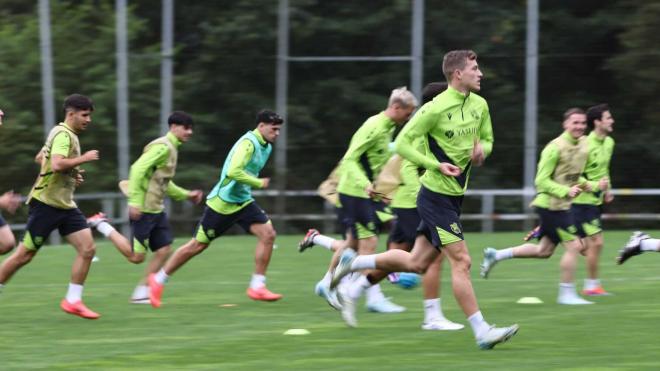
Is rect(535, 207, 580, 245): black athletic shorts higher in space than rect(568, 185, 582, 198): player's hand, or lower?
lower

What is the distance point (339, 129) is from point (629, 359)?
615 inches

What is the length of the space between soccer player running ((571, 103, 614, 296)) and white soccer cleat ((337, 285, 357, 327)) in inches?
114

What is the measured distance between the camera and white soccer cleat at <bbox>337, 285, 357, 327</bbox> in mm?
10156

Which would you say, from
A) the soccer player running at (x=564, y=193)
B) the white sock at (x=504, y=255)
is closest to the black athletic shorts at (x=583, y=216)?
the soccer player running at (x=564, y=193)

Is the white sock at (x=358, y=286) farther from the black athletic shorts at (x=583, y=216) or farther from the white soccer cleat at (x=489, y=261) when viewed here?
the black athletic shorts at (x=583, y=216)

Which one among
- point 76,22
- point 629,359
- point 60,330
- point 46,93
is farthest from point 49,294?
point 76,22

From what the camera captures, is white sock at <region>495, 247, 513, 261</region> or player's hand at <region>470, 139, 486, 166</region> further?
white sock at <region>495, 247, 513, 261</region>

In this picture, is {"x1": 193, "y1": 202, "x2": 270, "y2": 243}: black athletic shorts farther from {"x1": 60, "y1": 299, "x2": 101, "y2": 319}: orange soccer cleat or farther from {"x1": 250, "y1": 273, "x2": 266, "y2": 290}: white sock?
{"x1": 60, "y1": 299, "x2": 101, "y2": 319}: orange soccer cleat

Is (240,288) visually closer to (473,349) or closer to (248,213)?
(248,213)

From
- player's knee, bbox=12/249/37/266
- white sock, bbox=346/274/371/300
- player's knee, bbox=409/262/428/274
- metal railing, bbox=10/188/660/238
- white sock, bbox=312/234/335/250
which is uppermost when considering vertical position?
player's knee, bbox=409/262/428/274

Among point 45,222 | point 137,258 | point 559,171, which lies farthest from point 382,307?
point 45,222

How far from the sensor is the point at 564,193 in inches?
451

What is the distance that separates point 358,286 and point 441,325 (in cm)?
85

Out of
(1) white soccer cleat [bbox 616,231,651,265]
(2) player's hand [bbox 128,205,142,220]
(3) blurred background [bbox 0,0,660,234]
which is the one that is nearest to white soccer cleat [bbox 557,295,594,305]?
(1) white soccer cleat [bbox 616,231,651,265]
